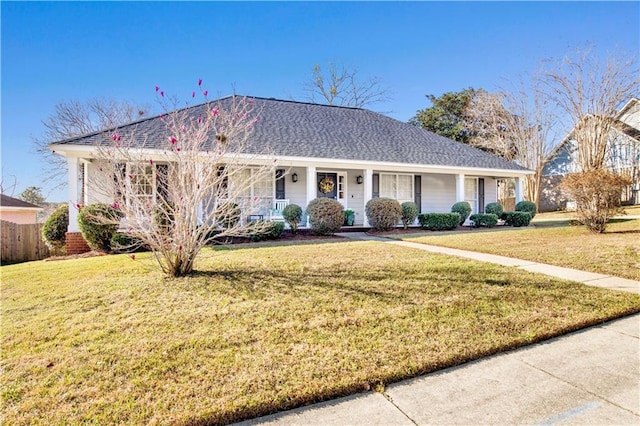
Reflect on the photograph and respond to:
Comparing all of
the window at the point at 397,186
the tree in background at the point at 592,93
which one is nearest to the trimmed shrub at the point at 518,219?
the window at the point at 397,186

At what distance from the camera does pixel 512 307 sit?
13.7 ft

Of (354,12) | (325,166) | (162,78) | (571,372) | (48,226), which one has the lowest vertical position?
(571,372)

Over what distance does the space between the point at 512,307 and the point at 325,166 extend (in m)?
9.88

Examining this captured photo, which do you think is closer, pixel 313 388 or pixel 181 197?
pixel 313 388

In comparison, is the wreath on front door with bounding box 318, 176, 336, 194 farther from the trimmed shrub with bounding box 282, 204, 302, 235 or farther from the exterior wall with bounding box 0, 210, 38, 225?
the exterior wall with bounding box 0, 210, 38, 225

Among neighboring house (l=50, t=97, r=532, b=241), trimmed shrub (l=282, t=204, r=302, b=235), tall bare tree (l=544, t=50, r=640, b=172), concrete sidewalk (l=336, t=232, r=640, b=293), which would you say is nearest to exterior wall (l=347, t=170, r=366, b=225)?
neighboring house (l=50, t=97, r=532, b=241)

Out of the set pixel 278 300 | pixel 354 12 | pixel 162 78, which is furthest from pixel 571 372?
pixel 162 78

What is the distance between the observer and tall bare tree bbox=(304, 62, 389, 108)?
96.8 feet

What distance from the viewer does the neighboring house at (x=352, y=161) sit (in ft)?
41.5

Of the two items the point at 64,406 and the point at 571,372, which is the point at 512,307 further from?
the point at 64,406

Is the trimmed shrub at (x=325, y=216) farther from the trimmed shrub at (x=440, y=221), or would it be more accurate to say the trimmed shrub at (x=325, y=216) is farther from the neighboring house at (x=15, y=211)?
the neighboring house at (x=15, y=211)

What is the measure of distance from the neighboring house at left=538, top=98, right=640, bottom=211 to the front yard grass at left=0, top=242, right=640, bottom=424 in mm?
20504

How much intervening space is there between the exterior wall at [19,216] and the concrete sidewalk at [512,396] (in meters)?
26.4

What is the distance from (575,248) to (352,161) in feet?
24.7
